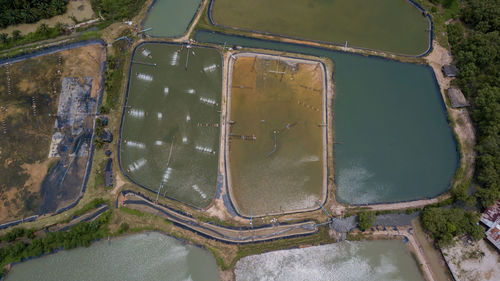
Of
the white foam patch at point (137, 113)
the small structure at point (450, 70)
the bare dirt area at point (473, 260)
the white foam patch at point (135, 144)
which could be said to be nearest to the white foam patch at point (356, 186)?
the bare dirt area at point (473, 260)

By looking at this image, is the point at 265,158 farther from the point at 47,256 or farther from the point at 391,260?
the point at 47,256

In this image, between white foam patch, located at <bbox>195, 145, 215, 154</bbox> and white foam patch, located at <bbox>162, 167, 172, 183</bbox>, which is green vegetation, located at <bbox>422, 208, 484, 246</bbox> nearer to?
white foam patch, located at <bbox>195, 145, 215, 154</bbox>

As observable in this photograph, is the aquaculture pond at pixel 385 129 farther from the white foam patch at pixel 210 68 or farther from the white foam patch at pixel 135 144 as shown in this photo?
the white foam patch at pixel 135 144

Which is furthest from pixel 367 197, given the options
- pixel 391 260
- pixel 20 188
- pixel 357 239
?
pixel 20 188

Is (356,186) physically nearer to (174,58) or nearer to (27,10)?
(174,58)

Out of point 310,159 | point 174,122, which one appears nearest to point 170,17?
point 174,122

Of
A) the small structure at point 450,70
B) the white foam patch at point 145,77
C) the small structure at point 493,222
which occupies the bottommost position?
the small structure at point 493,222
